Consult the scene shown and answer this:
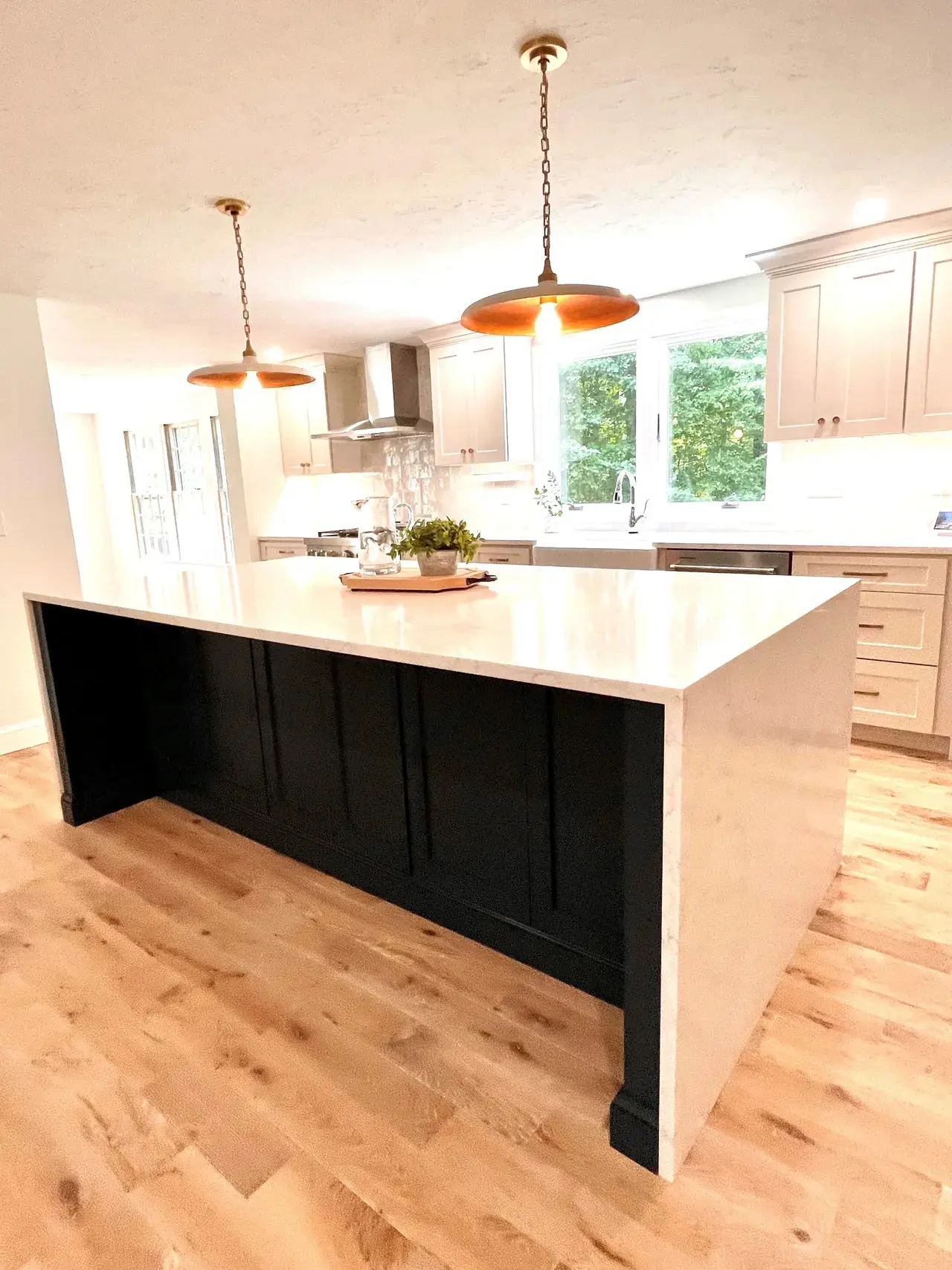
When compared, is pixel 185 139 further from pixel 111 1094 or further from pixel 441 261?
pixel 111 1094

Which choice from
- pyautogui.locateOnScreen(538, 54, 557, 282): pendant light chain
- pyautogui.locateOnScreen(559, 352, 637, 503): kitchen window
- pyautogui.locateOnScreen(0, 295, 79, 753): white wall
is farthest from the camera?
pyautogui.locateOnScreen(559, 352, 637, 503): kitchen window

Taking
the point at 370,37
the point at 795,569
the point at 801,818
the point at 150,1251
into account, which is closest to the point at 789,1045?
the point at 801,818

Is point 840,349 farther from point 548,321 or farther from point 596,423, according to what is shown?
point 548,321

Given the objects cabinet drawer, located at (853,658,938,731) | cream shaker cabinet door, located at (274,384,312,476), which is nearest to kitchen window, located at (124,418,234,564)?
cream shaker cabinet door, located at (274,384,312,476)

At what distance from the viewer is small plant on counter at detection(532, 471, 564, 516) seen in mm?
4688

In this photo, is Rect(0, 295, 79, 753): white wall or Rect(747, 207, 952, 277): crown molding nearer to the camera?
Rect(747, 207, 952, 277): crown molding

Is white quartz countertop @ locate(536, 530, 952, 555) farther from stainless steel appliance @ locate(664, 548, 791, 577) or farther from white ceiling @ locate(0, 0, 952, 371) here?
white ceiling @ locate(0, 0, 952, 371)

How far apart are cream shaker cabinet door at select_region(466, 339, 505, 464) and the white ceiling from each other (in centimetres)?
87

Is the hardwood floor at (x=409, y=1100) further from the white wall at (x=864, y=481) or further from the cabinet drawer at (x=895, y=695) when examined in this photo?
the white wall at (x=864, y=481)

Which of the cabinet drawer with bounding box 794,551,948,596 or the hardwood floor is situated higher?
the cabinet drawer with bounding box 794,551,948,596

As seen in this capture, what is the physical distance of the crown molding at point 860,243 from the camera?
299cm

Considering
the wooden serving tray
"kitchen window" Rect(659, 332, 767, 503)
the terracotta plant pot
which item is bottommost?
the wooden serving tray

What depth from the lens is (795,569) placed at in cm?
330

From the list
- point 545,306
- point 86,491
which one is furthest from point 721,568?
point 86,491
